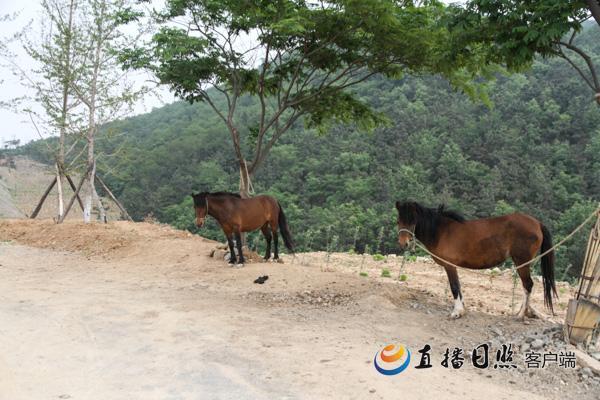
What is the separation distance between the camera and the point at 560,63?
48.0m

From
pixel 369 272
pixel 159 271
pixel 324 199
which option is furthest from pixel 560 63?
pixel 159 271

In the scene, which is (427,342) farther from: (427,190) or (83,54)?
(427,190)

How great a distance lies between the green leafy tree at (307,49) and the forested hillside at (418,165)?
18.6 metres

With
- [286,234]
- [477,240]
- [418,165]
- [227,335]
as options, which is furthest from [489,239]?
[418,165]

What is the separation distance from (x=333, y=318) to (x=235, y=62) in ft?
21.2

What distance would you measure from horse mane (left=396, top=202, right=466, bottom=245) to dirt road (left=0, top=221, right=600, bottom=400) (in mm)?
1077

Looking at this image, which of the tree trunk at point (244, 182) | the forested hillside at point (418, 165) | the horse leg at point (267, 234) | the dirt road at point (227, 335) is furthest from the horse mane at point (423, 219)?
the forested hillside at point (418, 165)

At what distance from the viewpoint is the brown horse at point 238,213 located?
875 cm

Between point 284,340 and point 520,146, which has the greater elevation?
point 520,146

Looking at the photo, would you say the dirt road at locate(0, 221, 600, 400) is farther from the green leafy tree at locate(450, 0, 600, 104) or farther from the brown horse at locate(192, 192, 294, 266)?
the green leafy tree at locate(450, 0, 600, 104)

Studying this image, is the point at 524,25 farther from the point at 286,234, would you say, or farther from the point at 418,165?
the point at 418,165

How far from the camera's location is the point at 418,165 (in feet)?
132

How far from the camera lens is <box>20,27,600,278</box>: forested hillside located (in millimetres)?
33156

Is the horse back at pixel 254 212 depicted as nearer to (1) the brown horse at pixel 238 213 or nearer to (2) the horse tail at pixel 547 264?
(1) the brown horse at pixel 238 213
